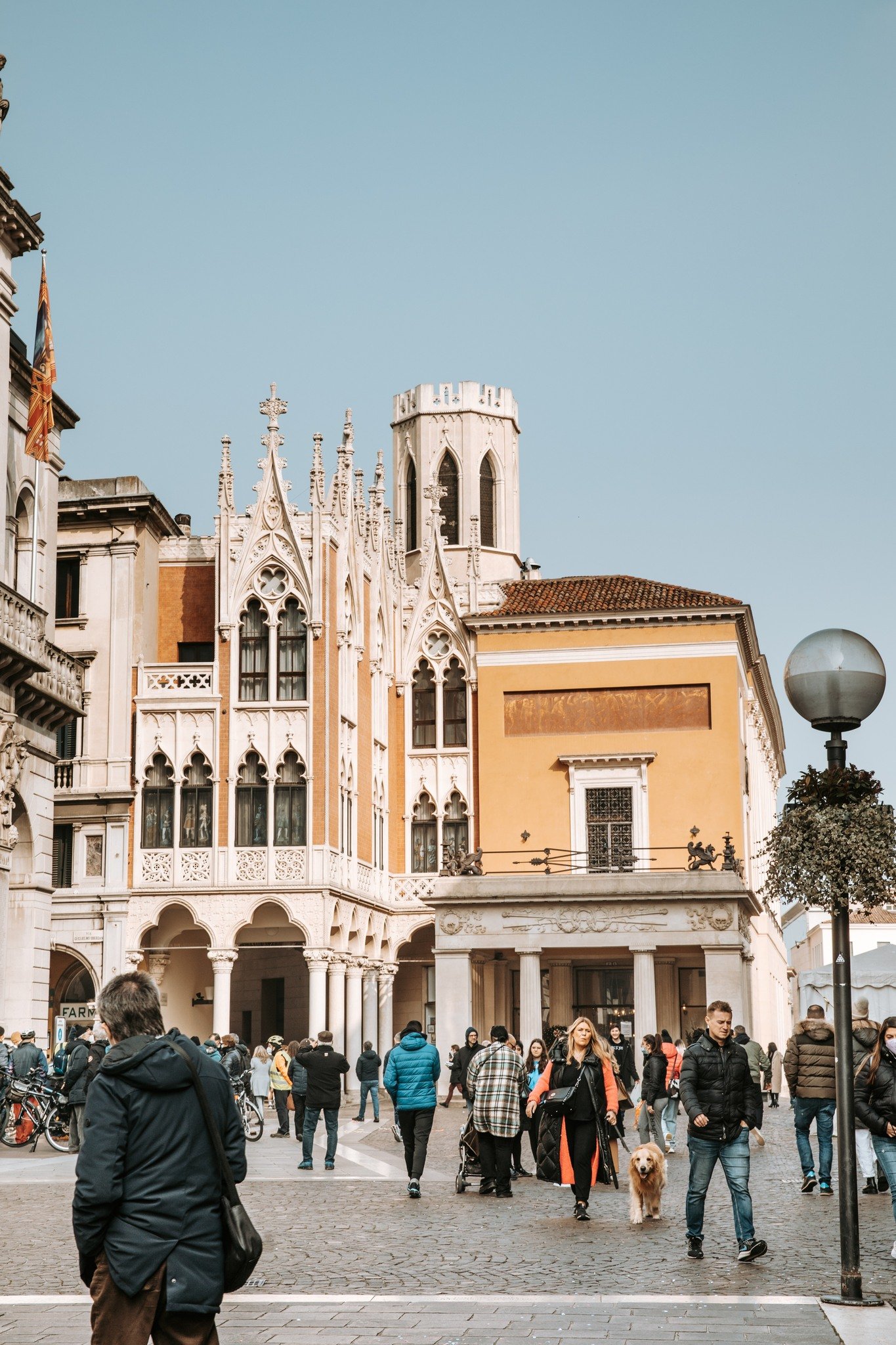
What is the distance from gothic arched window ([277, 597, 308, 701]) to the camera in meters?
43.6

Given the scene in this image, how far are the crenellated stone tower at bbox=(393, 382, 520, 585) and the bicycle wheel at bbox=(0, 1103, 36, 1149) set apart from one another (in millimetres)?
33512

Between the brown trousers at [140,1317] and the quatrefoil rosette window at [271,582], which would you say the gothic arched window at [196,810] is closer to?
the quatrefoil rosette window at [271,582]

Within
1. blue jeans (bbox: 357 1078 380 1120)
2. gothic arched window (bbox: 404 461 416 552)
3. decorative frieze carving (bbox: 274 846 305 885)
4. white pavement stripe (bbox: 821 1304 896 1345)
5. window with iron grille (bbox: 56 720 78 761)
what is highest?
gothic arched window (bbox: 404 461 416 552)

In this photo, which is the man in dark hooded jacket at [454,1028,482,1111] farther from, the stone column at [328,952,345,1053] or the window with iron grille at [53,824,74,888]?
Answer: the window with iron grille at [53,824,74,888]

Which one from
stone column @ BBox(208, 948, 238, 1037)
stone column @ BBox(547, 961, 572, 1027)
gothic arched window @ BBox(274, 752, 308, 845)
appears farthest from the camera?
stone column @ BBox(547, 961, 572, 1027)

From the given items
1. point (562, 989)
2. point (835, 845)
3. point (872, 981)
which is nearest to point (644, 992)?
point (562, 989)

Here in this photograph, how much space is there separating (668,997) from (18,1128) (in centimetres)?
2437

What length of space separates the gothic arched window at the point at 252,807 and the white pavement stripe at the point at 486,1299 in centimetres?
3279

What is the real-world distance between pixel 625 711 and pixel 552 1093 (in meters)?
33.0

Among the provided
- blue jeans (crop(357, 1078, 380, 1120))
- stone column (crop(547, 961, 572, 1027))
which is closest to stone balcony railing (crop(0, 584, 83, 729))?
blue jeans (crop(357, 1078, 380, 1120))

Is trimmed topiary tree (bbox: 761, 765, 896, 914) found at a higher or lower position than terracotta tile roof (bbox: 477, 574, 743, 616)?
lower

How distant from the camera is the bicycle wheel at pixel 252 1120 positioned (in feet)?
86.9

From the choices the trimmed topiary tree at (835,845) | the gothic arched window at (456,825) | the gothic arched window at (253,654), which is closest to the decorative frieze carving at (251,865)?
the gothic arched window at (253,654)

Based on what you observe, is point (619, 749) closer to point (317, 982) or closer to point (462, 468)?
point (317, 982)
